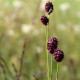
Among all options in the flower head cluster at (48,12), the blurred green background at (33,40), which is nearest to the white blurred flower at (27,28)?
the blurred green background at (33,40)

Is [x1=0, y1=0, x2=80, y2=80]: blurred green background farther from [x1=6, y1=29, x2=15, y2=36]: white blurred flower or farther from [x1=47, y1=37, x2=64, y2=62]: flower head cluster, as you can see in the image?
[x1=47, y1=37, x2=64, y2=62]: flower head cluster

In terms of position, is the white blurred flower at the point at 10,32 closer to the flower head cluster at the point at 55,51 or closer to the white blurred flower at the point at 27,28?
the white blurred flower at the point at 27,28

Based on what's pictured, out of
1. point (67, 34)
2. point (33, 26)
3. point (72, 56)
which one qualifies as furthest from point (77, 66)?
point (33, 26)

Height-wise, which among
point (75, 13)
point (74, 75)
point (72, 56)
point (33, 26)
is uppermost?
point (75, 13)

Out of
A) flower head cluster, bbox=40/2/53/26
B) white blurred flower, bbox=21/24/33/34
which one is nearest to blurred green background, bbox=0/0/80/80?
white blurred flower, bbox=21/24/33/34

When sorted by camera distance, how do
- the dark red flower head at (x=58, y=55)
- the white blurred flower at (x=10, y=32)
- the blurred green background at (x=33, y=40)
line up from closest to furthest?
the dark red flower head at (x=58, y=55) < the blurred green background at (x=33, y=40) < the white blurred flower at (x=10, y=32)

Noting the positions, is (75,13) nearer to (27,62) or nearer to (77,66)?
(77,66)

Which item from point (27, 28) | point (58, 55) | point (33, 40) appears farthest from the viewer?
point (33, 40)

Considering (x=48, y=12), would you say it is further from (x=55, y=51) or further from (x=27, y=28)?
(x=27, y=28)

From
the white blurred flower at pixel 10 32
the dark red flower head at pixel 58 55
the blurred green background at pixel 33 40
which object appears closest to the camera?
the dark red flower head at pixel 58 55

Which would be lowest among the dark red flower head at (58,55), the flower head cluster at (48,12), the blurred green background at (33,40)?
the dark red flower head at (58,55)

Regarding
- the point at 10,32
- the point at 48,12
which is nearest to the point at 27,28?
the point at 10,32
